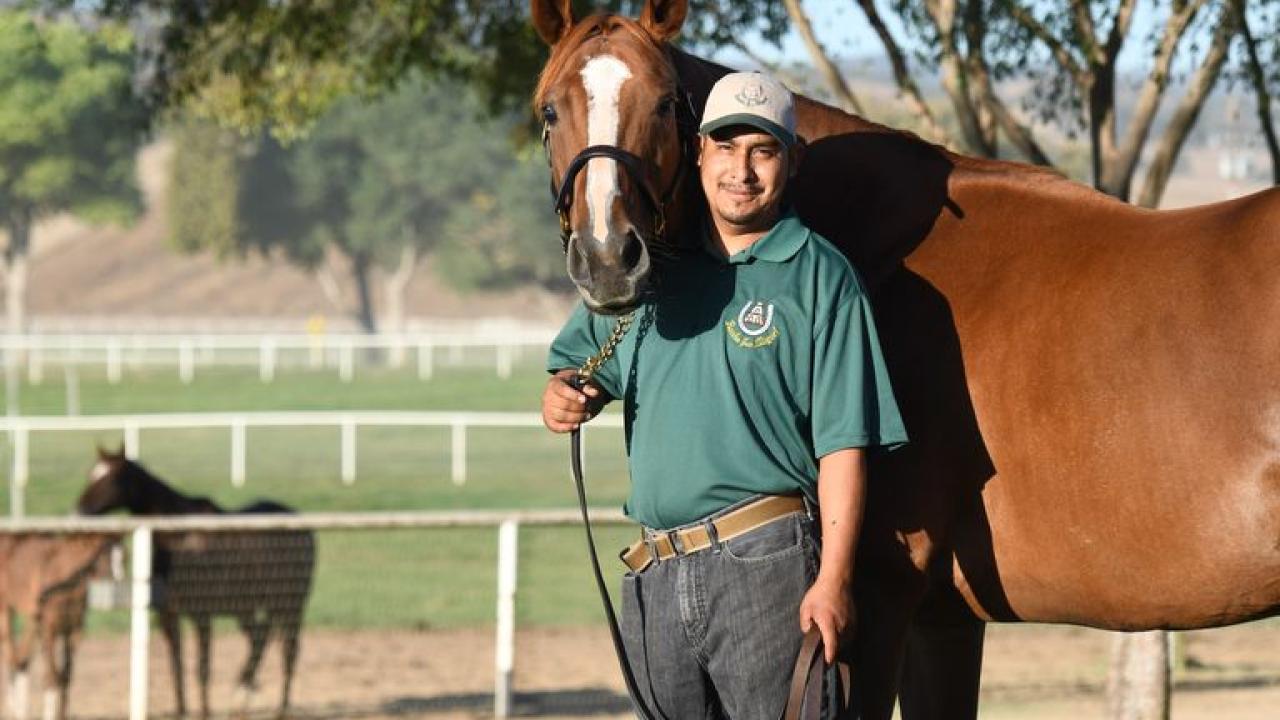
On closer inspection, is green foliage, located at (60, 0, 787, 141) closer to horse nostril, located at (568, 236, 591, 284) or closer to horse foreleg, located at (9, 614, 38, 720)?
horse foreleg, located at (9, 614, 38, 720)

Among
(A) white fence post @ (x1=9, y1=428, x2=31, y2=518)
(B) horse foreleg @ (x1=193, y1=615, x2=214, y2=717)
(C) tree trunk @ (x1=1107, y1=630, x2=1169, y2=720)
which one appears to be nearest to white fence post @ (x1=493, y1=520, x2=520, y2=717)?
(B) horse foreleg @ (x1=193, y1=615, x2=214, y2=717)

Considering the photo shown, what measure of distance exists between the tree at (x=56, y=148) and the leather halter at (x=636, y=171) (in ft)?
235

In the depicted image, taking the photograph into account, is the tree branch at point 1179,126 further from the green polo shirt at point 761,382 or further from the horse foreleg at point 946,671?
the green polo shirt at point 761,382

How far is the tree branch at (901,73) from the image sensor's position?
8703mm

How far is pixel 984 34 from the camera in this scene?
8547mm

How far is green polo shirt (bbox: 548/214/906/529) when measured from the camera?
3.16 metres

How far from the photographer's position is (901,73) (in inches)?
345

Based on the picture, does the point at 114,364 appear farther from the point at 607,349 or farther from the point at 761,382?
the point at 761,382

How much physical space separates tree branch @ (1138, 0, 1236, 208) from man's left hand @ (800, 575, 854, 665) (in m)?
5.81

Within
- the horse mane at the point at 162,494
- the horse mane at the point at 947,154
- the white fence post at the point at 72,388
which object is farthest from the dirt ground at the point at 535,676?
the white fence post at the point at 72,388

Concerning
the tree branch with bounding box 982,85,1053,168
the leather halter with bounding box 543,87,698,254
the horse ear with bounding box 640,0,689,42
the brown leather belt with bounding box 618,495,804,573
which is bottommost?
the brown leather belt with bounding box 618,495,804,573

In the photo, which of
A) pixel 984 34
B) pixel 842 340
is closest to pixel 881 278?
pixel 842 340

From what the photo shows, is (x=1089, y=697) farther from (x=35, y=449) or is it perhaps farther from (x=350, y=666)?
(x=35, y=449)

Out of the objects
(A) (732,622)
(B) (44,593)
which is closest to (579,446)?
(A) (732,622)
